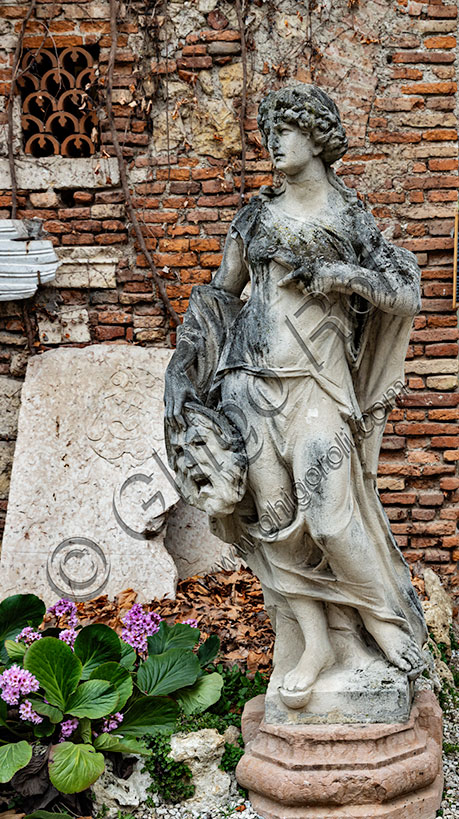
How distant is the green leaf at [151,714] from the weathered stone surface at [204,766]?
0.25ft

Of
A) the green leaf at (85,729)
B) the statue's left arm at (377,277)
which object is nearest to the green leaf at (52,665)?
the green leaf at (85,729)

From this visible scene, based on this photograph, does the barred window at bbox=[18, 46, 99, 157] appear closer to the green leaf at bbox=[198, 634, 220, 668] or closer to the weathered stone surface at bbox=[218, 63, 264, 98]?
the weathered stone surface at bbox=[218, 63, 264, 98]

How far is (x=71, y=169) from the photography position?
5816 mm

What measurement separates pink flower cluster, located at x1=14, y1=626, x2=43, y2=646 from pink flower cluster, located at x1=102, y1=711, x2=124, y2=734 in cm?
47

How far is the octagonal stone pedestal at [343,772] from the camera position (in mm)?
3383

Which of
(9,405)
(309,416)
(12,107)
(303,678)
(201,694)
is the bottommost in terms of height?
(201,694)

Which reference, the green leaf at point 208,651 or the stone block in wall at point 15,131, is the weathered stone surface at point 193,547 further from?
the stone block in wall at point 15,131

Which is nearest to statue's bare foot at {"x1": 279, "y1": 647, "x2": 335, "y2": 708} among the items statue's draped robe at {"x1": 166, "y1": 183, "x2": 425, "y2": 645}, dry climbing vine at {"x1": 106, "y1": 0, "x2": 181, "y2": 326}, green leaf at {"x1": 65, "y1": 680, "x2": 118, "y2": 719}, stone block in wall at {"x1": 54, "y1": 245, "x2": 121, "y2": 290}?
statue's draped robe at {"x1": 166, "y1": 183, "x2": 425, "y2": 645}

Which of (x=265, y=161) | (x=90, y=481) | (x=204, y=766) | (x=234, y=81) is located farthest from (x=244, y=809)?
(x=234, y=81)

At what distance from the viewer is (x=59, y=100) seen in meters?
5.86

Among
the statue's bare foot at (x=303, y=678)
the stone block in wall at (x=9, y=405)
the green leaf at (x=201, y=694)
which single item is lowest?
the green leaf at (x=201, y=694)

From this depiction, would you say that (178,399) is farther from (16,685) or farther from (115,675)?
(16,685)

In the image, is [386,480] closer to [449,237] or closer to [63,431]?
[449,237]

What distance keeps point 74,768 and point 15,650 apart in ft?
2.04
